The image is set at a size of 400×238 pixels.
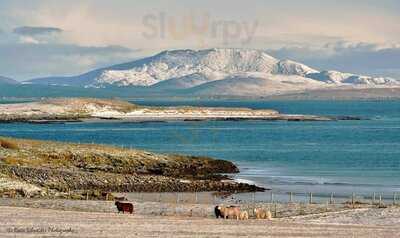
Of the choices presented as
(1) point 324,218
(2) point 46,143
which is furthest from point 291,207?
(2) point 46,143

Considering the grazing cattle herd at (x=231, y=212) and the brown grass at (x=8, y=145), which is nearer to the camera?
the grazing cattle herd at (x=231, y=212)

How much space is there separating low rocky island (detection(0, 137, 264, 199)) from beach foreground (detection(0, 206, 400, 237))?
41.8 ft

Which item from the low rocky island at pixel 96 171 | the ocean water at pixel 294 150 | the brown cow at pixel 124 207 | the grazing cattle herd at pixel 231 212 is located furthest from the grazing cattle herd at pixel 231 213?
the ocean water at pixel 294 150

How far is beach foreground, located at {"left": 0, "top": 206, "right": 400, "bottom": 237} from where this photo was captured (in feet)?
119

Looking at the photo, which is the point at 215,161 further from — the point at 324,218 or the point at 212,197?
the point at 324,218

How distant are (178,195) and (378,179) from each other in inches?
951

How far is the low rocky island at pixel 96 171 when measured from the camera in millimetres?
61778

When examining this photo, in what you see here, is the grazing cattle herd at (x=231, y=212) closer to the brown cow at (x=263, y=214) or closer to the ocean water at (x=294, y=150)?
the brown cow at (x=263, y=214)

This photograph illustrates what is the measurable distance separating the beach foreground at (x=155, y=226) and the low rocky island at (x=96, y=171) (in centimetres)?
1275

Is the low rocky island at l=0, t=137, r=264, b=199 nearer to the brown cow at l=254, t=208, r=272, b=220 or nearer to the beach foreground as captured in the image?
the beach foreground

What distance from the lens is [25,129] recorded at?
16850 cm

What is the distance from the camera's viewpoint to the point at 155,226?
3909cm

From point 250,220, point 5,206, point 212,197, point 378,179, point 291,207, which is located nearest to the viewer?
point 250,220

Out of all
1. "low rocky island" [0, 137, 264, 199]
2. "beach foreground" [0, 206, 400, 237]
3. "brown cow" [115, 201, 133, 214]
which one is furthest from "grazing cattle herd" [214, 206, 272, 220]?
"low rocky island" [0, 137, 264, 199]
